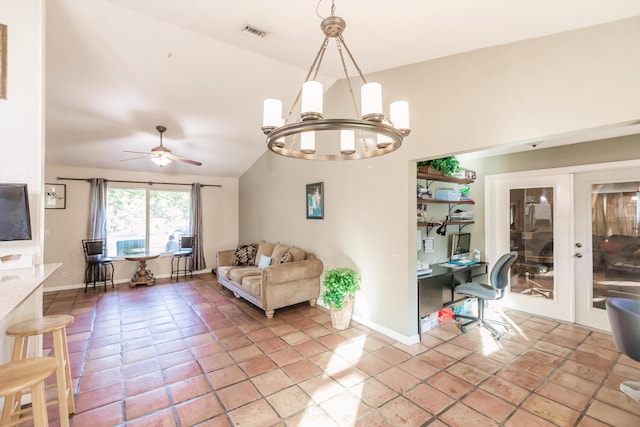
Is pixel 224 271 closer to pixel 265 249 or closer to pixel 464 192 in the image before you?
pixel 265 249

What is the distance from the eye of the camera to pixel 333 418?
2.05m

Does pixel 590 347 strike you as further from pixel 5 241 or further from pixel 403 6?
pixel 5 241

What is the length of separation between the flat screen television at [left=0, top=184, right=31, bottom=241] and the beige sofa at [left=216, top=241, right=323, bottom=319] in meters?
2.43

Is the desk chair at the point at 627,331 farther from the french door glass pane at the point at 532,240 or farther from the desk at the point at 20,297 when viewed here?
the desk at the point at 20,297

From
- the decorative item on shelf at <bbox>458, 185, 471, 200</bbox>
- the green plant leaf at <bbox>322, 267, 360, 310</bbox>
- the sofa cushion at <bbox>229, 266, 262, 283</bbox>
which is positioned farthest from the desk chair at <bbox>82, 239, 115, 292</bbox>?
the decorative item on shelf at <bbox>458, 185, 471, 200</bbox>

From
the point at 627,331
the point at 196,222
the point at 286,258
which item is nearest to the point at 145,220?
the point at 196,222

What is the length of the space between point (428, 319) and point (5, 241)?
4107mm

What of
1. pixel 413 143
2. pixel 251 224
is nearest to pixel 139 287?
pixel 251 224

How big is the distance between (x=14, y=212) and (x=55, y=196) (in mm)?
4397

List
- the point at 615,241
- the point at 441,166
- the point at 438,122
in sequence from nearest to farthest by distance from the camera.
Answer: the point at 438,122, the point at 615,241, the point at 441,166

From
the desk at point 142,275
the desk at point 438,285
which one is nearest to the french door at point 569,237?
the desk at point 438,285

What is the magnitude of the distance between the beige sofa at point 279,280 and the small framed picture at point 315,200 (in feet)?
2.13

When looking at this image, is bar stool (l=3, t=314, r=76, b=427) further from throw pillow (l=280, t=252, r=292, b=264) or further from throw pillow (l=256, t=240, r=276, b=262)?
throw pillow (l=256, t=240, r=276, b=262)

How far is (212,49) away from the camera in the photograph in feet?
10.4
